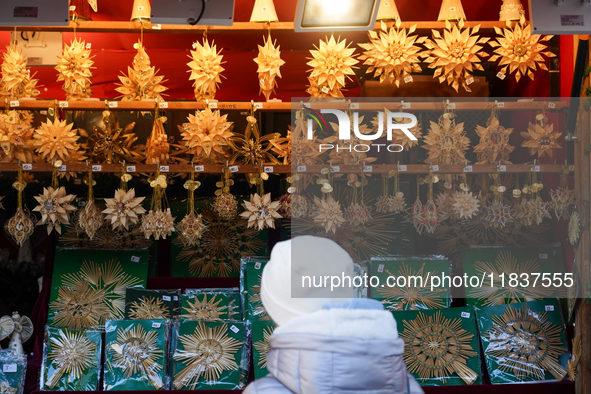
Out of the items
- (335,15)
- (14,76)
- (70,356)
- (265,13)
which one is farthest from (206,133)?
(70,356)

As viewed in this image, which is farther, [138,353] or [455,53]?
[455,53]

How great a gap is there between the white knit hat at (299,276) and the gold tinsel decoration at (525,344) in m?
2.24

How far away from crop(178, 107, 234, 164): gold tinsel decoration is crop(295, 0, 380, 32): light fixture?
2.73 ft

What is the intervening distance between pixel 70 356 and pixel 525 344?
8.63 feet

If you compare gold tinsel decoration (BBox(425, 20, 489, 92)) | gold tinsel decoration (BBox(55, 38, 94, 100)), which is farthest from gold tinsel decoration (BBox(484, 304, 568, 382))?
gold tinsel decoration (BBox(55, 38, 94, 100))

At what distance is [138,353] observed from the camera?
3.34 m

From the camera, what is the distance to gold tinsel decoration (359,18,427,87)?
3.48 m

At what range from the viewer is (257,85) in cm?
458

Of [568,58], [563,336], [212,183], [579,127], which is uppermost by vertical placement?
[568,58]

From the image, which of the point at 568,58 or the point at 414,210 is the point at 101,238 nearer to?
the point at 414,210

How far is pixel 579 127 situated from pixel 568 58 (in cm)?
64

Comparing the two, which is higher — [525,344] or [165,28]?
[165,28]

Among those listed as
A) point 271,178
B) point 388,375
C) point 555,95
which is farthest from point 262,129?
point 388,375

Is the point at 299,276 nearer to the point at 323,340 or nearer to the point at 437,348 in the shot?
the point at 323,340
